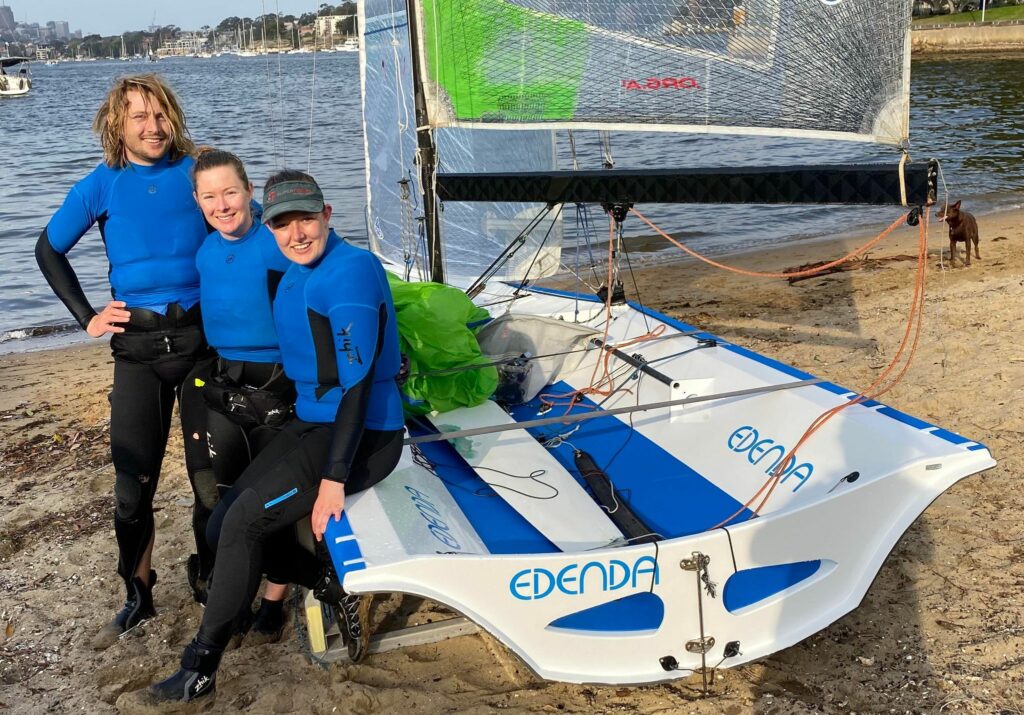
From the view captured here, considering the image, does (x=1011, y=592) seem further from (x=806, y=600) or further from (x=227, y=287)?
(x=227, y=287)

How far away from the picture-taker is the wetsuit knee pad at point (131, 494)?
10.5 ft

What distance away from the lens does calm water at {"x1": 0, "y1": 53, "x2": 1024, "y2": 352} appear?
35.9ft

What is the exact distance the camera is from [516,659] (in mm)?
3107

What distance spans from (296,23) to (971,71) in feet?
113

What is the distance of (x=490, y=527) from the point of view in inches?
135

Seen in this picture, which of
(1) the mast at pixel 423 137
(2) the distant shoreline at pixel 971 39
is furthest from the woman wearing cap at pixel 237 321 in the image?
(2) the distant shoreline at pixel 971 39

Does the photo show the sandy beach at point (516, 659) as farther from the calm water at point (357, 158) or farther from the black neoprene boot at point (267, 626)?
the calm water at point (357, 158)

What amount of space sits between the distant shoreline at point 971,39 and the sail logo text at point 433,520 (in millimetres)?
43175

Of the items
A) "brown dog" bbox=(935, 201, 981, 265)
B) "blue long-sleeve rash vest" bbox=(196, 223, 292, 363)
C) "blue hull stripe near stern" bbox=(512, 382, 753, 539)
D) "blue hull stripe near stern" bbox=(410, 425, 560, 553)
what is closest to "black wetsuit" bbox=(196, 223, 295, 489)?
"blue long-sleeve rash vest" bbox=(196, 223, 292, 363)

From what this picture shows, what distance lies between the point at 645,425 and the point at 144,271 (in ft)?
6.90

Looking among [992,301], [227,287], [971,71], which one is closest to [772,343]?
[992,301]

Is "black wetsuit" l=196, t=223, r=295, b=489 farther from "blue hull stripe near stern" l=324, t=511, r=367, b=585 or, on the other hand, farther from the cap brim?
"blue hull stripe near stern" l=324, t=511, r=367, b=585

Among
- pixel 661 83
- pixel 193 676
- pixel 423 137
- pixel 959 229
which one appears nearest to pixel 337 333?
pixel 193 676

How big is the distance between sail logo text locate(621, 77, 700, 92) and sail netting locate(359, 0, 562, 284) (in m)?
1.76
